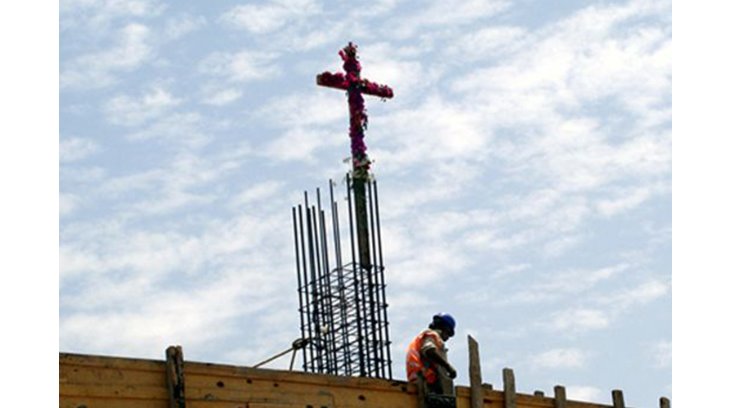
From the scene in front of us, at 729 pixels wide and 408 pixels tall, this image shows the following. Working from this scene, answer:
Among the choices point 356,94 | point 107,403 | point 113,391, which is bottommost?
point 107,403

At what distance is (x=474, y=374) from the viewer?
1647cm

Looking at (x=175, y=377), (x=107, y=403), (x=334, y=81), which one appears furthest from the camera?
(x=334, y=81)

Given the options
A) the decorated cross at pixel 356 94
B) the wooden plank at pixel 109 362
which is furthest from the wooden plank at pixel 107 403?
the decorated cross at pixel 356 94

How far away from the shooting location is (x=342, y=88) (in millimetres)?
31406

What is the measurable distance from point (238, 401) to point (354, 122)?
1757cm

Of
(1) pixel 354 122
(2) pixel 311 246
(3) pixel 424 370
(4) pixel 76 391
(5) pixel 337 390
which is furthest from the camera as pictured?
(1) pixel 354 122

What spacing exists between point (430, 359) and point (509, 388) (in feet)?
4.50

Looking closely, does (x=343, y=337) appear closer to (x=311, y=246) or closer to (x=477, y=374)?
(x=311, y=246)

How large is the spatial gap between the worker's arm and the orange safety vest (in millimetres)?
85

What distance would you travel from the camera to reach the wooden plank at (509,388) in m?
16.8

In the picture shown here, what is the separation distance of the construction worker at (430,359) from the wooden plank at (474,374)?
41 centimetres

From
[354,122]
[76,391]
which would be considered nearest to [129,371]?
[76,391]

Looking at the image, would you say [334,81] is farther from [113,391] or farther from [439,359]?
[113,391]

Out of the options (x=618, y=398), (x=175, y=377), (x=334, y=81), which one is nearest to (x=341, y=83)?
(x=334, y=81)
